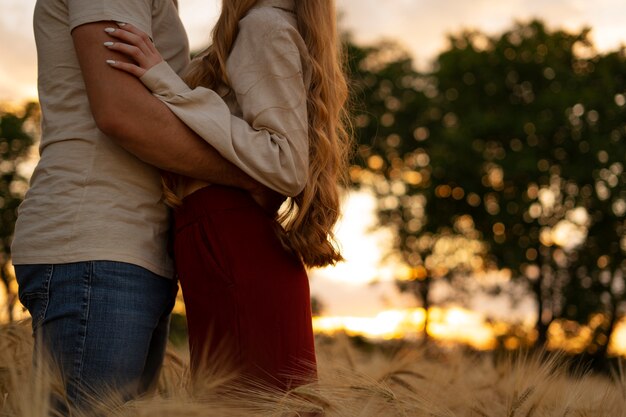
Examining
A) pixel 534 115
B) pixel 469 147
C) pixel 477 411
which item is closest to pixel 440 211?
pixel 469 147

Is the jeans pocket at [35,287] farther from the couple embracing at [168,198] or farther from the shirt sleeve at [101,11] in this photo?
the shirt sleeve at [101,11]

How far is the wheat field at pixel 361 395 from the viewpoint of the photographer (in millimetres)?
1747

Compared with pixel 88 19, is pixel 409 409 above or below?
below

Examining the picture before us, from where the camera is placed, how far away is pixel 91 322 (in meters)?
1.96

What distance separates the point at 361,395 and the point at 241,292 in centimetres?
41

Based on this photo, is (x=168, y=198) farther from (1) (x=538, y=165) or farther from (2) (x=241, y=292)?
(1) (x=538, y=165)

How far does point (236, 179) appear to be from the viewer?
2098mm

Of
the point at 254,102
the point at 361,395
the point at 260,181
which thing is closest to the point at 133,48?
the point at 254,102

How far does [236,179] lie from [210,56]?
399mm

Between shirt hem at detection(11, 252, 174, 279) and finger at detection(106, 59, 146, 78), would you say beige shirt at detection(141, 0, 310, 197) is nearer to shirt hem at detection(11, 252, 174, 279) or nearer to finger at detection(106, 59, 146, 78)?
finger at detection(106, 59, 146, 78)

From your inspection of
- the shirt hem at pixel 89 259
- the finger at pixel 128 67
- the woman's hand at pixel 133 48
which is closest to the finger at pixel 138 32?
the woman's hand at pixel 133 48

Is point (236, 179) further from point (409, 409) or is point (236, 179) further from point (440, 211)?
point (440, 211)

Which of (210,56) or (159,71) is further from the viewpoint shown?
(210,56)

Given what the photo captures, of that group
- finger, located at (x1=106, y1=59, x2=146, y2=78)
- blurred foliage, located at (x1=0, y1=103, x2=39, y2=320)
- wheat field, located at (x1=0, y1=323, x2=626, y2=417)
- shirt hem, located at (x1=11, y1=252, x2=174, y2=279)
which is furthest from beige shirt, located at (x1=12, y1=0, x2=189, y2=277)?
blurred foliage, located at (x1=0, y1=103, x2=39, y2=320)
